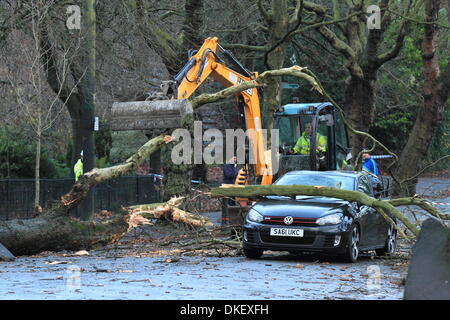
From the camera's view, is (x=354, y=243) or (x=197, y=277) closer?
(x=197, y=277)

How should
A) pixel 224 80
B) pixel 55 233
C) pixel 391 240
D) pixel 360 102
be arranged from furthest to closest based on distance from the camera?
pixel 360 102, pixel 224 80, pixel 391 240, pixel 55 233

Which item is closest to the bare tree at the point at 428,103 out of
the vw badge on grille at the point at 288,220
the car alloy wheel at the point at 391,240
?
the car alloy wheel at the point at 391,240

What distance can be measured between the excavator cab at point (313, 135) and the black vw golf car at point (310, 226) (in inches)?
205

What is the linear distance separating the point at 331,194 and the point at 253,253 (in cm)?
160

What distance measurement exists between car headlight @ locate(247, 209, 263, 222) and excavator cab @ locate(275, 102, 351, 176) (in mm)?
5658

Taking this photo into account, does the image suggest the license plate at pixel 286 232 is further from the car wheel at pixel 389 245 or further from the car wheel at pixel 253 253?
the car wheel at pixel 389 245

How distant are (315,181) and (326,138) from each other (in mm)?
6226

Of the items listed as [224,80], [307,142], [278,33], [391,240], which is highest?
[278,33]

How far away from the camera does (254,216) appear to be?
15.9m

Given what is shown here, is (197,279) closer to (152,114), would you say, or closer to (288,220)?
(288,220)

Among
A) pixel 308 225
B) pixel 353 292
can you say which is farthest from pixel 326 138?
pixel 353 292

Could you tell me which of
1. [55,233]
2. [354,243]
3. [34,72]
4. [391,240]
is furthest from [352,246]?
[34,72]

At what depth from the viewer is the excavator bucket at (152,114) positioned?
15.8m

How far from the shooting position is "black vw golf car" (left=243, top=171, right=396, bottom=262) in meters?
15.4
